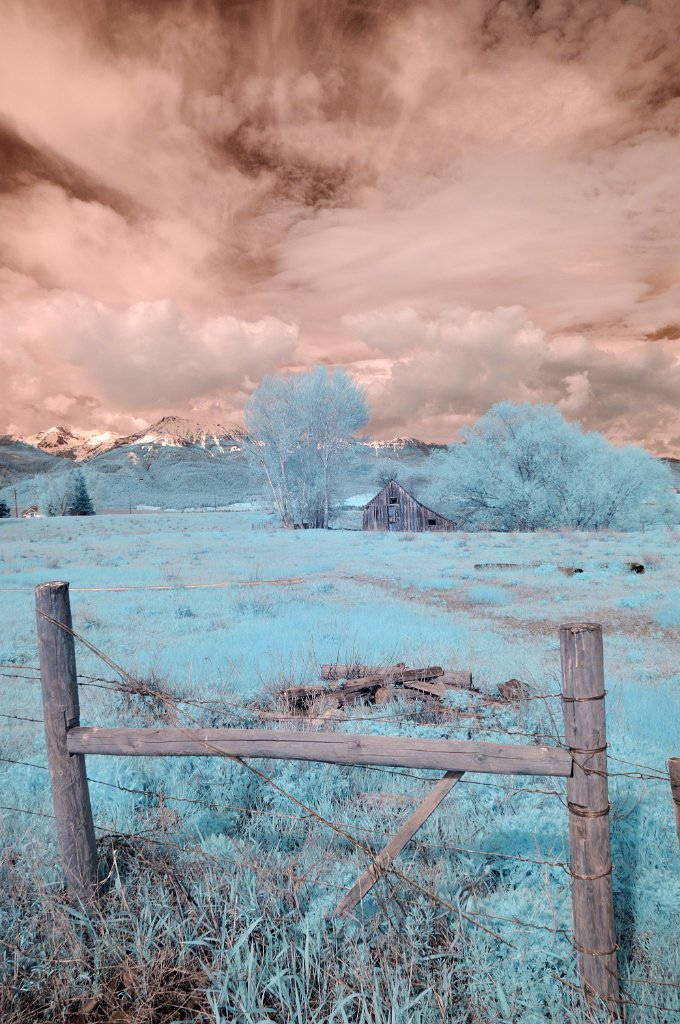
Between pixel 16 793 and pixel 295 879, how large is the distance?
8.52 feet

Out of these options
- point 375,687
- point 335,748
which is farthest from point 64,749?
point 375,687

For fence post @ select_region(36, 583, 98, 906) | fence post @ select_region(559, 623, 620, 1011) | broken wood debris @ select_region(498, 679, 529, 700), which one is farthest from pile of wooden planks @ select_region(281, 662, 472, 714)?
fence post @ select_region(559, 623, 620, 1011)

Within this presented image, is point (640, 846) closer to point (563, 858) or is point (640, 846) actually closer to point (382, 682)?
point (563, 858)

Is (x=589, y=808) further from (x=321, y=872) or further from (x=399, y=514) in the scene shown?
(x=399, y=514)

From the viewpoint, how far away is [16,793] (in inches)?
181

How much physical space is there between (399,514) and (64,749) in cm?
4317

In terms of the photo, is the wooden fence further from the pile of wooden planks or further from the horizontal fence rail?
the pile of wooden planks

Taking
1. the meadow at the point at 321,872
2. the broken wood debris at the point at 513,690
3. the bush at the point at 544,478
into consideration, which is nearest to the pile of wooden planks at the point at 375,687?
the meadow at the point at 321,872

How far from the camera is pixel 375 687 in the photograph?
7.40 meters

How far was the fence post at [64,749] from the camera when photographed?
3.16 meters

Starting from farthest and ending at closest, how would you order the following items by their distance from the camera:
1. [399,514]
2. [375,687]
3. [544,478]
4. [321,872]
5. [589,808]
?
[399,514] → [544,478] → [375,687] → [321,872] → [589,808]

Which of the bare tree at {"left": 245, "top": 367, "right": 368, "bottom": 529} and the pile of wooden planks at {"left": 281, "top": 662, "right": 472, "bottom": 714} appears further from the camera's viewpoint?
the bare tree at {"left": 245, "top": 367, "right": 368, "bottom": 529}

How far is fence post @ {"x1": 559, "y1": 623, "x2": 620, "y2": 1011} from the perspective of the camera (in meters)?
2.62

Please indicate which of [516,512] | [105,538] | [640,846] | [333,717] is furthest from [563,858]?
[516,512]
